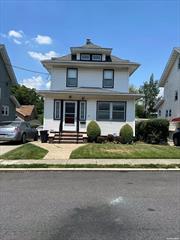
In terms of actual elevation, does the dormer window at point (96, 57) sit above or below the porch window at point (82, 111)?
above

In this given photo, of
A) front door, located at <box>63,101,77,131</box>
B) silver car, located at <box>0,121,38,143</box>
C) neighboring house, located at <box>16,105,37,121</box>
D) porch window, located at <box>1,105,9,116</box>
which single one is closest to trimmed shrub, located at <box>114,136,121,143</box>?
front door, located at <box>63,101,77,131</box>

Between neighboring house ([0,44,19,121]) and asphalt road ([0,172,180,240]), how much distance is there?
2548 centimetres

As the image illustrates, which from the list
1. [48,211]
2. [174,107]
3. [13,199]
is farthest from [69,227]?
[174,107]

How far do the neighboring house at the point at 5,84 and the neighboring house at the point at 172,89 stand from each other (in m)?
16.3

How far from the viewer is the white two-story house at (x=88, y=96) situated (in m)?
27.1

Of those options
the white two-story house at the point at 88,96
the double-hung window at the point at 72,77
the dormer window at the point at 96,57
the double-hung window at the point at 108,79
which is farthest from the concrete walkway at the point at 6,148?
the dormer window at the point at 96,57

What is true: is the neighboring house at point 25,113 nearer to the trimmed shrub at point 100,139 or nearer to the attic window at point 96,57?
the attic window at point 96,57

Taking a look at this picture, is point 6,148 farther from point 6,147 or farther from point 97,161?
point 97,161

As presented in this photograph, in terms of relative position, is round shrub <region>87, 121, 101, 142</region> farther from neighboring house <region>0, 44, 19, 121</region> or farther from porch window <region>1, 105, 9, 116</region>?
porch window <region>1, 105, 9, 116</region>

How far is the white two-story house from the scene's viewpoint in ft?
89.0

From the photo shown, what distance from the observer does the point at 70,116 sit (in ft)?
90.1

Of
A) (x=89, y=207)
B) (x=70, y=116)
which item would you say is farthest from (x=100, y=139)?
(x=89, y=207)

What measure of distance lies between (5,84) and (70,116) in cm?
1232

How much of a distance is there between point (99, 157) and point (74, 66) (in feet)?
47.9
